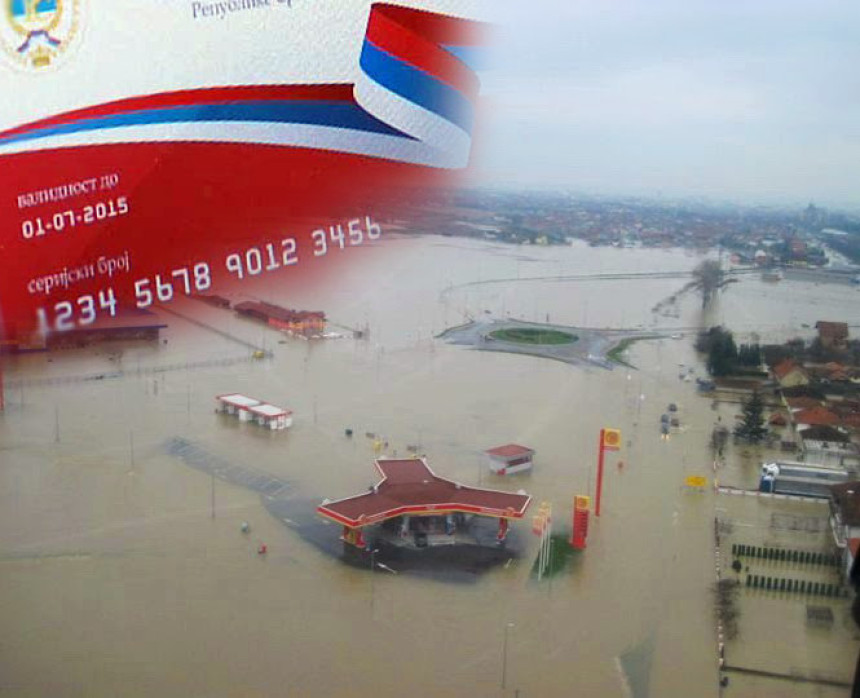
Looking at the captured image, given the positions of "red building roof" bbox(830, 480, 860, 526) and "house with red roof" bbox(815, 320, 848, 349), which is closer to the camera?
"red building roof" bbox(830, 480, 860, 526)

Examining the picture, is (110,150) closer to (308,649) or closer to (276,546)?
(308,649)

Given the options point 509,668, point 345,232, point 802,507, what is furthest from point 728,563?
point 345,232

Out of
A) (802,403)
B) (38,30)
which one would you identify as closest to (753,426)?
(802,403)

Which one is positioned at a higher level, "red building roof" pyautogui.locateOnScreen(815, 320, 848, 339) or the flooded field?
"red building roof" pyautogui.locateOnScreen(815, 320, 848, 339)

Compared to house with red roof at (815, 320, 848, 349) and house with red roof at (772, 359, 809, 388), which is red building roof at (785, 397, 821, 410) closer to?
house with red roof at (772, 359, 809, 388)

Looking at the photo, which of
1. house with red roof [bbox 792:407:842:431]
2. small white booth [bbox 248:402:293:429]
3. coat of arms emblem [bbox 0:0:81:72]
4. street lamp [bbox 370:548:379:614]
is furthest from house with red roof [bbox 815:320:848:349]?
coat of arms emblem [bbox 0:0:81:72]

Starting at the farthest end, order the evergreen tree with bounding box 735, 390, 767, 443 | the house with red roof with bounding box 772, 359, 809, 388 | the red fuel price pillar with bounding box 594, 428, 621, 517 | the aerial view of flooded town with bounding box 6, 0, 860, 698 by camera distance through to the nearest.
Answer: the house with red roof with bounding box 772, 359, 809, 388, the evergreen tree with bounding box 735, 390, 767, 443, the red fuel price pillar with bounding box 594, 428, 621, 517, the aerial view of flooded town with bounding box 6, 0, 860, 698

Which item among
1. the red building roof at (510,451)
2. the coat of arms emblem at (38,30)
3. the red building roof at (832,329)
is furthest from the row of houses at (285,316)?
the red building roof at (832,329)

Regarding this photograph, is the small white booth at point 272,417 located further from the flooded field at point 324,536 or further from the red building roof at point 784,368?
the red building roof at point 784,368
